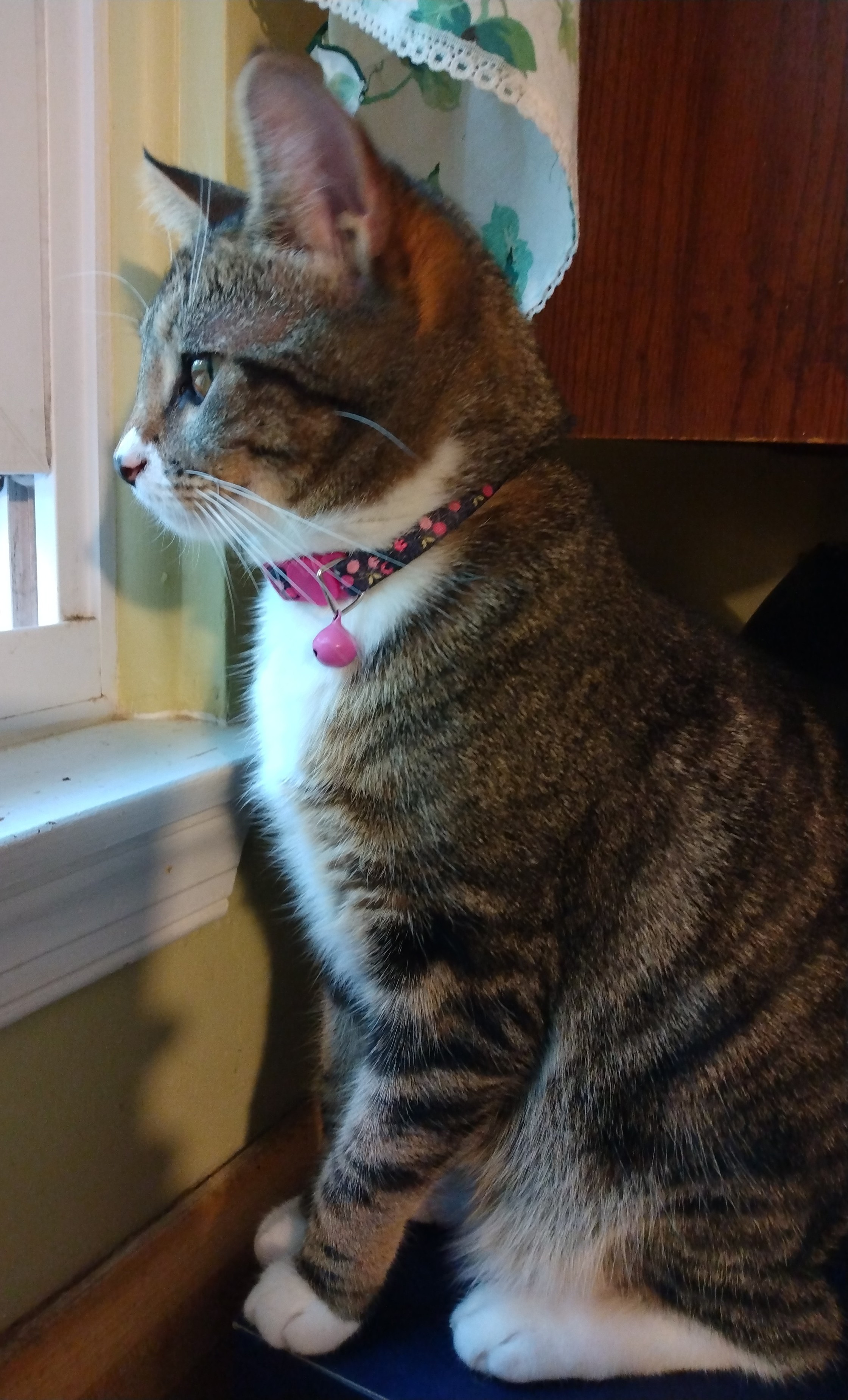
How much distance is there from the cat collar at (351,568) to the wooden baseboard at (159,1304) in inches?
21.7

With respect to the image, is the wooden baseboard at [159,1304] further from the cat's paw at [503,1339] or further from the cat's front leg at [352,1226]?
the cat's paw at [503,1339]

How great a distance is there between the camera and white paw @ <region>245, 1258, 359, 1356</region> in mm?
A: 683

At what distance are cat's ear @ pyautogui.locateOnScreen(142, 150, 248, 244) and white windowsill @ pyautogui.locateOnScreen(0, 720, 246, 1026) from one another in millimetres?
416

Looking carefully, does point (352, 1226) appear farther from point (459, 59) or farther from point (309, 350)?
point (459, 59)

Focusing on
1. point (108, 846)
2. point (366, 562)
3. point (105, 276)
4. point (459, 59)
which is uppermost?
point (459, 59)

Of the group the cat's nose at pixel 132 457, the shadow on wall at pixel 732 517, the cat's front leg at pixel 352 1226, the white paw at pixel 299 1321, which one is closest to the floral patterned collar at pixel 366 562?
the cat's nose at pixel 132 457

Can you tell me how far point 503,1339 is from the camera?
0.69 m

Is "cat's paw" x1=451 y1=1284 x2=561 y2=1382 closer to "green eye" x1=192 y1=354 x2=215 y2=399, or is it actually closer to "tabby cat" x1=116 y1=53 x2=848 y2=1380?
"tabby cat" x1=116 y1=53 x2=848 y2=1380

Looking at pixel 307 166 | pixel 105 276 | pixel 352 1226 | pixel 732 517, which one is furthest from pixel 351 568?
pixel 732 517

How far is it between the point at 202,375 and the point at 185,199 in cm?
16

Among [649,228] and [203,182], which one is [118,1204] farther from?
[649,228]

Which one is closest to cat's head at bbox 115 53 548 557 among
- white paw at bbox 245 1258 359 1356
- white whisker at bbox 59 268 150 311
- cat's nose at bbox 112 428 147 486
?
cat's nose at bbox 112 428 147 486

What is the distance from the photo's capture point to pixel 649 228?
793 millimetres

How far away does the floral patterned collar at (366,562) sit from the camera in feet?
2.13
